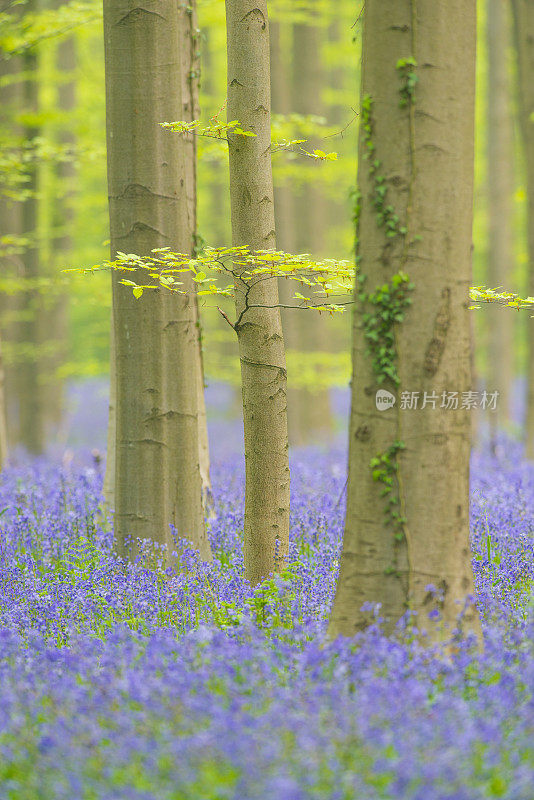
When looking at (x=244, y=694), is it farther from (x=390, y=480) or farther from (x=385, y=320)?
(x=385, y=320)

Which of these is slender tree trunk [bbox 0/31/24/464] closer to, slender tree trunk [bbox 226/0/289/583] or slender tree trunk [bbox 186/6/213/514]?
slender tree trunk [bbox 186/6/213/514]

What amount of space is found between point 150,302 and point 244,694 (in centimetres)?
314

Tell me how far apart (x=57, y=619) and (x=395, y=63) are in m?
3.34

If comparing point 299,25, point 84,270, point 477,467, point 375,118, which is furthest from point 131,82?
point 299,25

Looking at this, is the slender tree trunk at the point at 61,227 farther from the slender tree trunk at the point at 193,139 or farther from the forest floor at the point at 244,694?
the forest floor at the point at 244,694

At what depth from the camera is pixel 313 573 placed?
4926 millimetres

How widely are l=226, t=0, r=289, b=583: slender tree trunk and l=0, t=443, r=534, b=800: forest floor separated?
37cm

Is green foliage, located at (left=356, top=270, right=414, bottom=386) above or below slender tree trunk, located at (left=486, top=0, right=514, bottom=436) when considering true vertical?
below

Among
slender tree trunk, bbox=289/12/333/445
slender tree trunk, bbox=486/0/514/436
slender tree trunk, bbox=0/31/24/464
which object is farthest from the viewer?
slender tree trunk, bbox=289/12/333/445

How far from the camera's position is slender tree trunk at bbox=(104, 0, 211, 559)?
18.0 feet

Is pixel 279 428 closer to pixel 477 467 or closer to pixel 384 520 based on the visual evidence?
pixel 384 520

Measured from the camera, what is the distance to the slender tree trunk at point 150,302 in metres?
5.48

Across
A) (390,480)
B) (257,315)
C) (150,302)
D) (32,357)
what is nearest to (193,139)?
(150,302)

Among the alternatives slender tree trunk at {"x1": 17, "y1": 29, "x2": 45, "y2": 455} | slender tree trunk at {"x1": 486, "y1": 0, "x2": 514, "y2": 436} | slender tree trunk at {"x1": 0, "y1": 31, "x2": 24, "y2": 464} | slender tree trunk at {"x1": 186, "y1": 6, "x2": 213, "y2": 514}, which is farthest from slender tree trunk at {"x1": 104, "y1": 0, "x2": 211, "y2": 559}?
slender tree trunk at {"x1": 486, "y1": 0, "x2": 514, "y2": 436}
